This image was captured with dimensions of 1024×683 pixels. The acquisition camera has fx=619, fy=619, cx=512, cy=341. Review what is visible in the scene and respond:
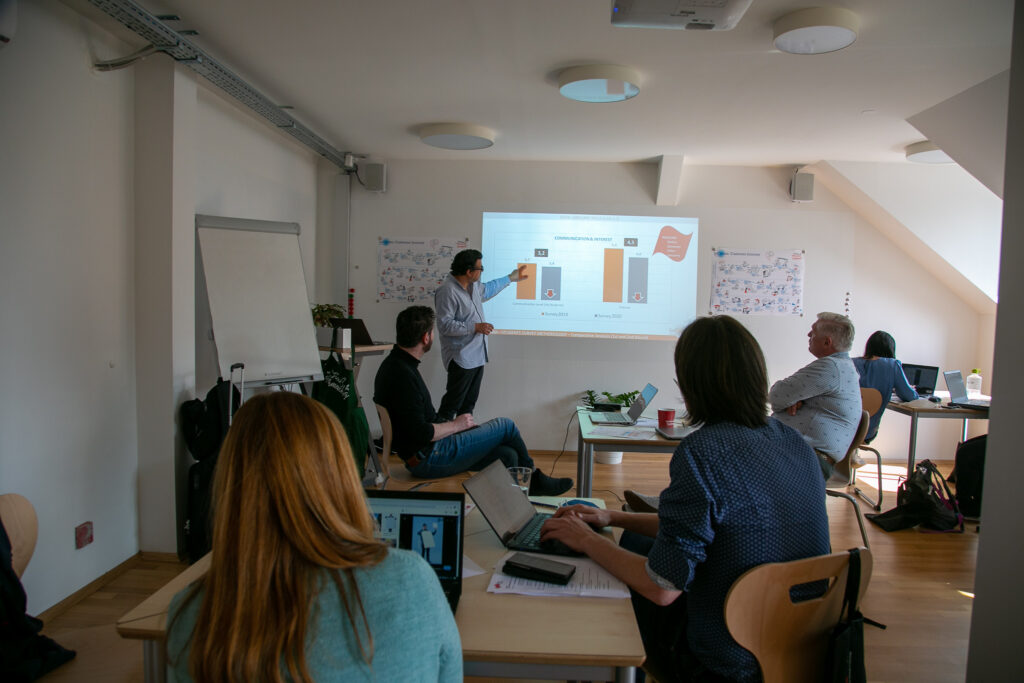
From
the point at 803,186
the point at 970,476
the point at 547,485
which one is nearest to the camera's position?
the point at 547,485

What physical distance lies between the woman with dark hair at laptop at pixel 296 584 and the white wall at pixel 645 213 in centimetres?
450

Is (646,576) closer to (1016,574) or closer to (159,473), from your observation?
(1016,574)

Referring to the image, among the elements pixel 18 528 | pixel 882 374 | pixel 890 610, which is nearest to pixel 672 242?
pixel 882 374

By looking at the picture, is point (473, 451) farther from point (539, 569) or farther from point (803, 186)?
point (803, 186)

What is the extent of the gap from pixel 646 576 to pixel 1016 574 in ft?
3.84

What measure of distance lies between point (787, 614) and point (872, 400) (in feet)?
11.5

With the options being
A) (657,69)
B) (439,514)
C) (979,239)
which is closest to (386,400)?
(439,514)

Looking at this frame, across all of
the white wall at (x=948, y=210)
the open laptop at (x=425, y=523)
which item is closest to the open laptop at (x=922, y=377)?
the white wall at (x=948, y=210)

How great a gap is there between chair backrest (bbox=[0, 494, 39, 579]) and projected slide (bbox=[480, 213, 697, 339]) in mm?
3877

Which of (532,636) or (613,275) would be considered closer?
(532,636)

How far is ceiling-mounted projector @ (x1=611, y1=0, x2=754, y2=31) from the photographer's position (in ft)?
7.18

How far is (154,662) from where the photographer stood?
3.93 ft

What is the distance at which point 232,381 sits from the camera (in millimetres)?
3141

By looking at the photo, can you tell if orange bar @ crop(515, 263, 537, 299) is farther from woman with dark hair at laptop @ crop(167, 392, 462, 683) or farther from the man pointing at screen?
woman with dark hair at laptop @ crop(167, 392, 462, 683)
